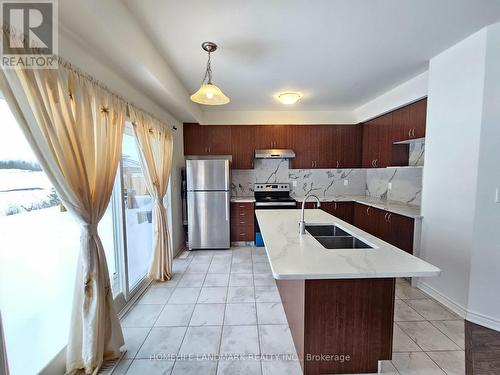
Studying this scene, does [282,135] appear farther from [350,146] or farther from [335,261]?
[335,261]

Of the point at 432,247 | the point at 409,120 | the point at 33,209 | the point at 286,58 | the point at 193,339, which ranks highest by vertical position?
the point at 286,58

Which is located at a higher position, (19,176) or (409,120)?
(409,120)

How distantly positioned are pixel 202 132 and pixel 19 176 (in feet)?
10.8

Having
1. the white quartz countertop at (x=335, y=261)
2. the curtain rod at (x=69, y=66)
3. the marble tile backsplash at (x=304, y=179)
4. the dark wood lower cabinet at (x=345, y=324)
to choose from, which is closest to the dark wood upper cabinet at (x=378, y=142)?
the marble tile backsplash at (x=304, y=179)

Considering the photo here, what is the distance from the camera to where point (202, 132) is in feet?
14.7

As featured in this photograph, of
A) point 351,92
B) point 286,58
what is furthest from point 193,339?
point 351,92

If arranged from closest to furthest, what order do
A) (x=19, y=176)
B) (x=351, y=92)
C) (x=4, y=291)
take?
(x=4, y=291)
(x=19, y=176)
(x=351, y=92)

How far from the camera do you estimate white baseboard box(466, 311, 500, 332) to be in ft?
6.50

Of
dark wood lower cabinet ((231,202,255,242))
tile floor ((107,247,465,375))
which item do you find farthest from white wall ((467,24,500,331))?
dark wood lower cabinet ((231,202,255,242))

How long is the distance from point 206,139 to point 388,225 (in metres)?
3.42

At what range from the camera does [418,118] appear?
2.90 metres

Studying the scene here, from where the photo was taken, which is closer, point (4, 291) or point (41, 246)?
point (4, 291)

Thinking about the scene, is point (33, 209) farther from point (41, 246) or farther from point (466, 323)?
point (466, 323)

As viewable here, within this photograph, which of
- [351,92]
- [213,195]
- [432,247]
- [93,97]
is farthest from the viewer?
[213,195]
